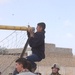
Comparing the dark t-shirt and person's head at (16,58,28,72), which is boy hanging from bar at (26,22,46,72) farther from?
person's head at (16,58,28,72)

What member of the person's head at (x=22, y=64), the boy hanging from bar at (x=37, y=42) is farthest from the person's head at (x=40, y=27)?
the person's head at (x=22, y=64)

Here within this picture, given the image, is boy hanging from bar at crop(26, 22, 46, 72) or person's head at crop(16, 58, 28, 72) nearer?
person's head at crop(16, 58, 28, 72)

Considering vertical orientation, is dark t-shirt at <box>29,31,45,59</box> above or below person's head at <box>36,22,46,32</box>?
below

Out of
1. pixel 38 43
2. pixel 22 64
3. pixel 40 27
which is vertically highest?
pixel 40 27

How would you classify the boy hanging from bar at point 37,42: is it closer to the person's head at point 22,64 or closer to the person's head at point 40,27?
the person's head at point 40,27

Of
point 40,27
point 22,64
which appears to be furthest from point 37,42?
point 22,64

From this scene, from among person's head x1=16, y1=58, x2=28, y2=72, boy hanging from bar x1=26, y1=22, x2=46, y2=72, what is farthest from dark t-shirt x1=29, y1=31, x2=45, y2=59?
person's head x1=16, y1=58, x2=28, y2=72

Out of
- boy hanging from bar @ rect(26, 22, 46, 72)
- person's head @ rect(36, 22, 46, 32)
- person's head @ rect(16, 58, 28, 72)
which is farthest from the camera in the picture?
person's head @ rect(36, 22, 46, 32)

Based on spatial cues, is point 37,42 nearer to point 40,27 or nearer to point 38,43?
point 38,43

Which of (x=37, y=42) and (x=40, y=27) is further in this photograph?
(x=40, y=27)

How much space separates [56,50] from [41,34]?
138 feet

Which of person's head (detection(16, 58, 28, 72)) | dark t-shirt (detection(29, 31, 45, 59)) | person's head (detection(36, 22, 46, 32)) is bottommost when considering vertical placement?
person's head (detection(16, 58, 28, 72))

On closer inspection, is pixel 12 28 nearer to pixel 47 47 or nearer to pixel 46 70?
pixel 46 70

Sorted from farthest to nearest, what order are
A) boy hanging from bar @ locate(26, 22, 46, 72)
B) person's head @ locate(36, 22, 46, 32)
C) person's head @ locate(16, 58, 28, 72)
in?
person's head @ locate(36, 22, 46, 32), boy hanging from bar @ locate(26, 22, 46, 72), person's head @ locate(16, 58, 28, 72)
